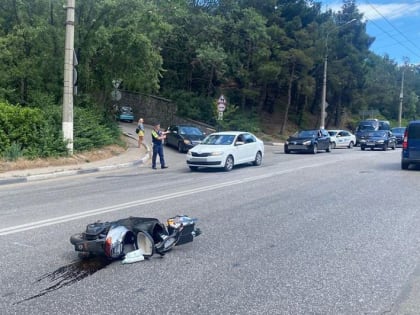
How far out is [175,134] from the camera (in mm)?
26359

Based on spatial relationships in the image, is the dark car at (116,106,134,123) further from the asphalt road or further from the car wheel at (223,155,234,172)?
the asphalt road

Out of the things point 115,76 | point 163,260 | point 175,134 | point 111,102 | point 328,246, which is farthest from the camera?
point 111,102

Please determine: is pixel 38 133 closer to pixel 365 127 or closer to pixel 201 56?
pixel 201 56

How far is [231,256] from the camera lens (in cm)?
560

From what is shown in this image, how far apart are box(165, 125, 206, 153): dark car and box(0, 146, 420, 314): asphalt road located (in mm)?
13592

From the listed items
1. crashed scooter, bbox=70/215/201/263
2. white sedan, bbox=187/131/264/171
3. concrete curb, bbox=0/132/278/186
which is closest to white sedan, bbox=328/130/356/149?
white sedan, bbox=187/131/264/171

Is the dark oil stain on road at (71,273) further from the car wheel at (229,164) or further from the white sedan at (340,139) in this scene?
the white sedan at (340,139)

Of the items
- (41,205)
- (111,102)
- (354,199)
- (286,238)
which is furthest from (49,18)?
(286,238)

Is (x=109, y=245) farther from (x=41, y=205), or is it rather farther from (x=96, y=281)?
(x=41, y=205)

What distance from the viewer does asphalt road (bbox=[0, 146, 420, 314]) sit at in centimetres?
419

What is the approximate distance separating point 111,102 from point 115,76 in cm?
512

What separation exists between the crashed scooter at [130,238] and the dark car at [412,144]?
12.6m

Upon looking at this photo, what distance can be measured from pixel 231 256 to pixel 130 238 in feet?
4.27

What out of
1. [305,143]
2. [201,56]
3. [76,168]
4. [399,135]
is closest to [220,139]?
[76,168]
